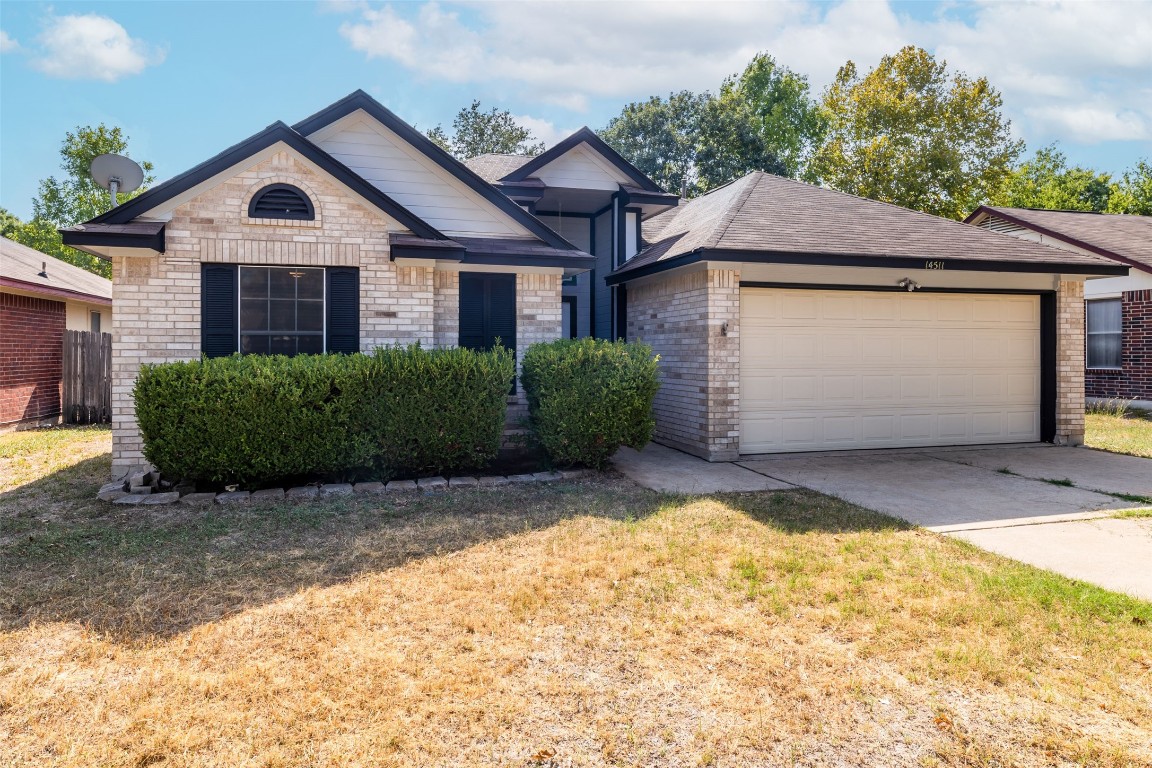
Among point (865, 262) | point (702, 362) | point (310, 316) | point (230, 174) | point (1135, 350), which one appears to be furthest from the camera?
point (1135, 350)

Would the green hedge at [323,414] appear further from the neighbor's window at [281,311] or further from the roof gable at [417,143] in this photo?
the roof gable at [417,143]

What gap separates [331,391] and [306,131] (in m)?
4.47

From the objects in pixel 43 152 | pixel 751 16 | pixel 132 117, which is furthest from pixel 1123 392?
pixel 43 152

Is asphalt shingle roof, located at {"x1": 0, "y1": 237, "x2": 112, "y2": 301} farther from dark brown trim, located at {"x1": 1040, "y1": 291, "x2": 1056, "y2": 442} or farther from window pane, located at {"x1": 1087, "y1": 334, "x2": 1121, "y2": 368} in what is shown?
window pane, located at {"x1": 1087, "y1": 334, "x2": 1121, "y2": 368}

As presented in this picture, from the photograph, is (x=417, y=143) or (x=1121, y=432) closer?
(x=417, y=143)

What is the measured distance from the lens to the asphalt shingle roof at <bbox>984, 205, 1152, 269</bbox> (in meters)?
15.5

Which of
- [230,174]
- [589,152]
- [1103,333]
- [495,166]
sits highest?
[495,166]

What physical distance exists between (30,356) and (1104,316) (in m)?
23.3

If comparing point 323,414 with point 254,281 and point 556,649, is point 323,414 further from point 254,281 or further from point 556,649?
point 556,649

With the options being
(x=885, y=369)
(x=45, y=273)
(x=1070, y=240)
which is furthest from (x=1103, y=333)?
(x=45, y=273)

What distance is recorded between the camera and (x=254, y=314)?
28.0 feet

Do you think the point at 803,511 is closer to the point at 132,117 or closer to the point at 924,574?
the point at 924,574

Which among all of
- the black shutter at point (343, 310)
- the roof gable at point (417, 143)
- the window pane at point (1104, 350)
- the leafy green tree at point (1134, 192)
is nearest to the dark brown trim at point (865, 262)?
the roof gable at point (417, 143)

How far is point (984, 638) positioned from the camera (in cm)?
378
